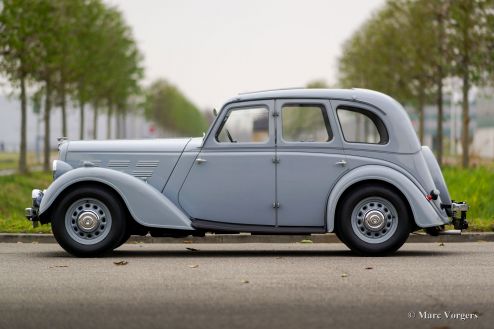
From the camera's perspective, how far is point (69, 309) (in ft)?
25.6

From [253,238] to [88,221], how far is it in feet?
9.78

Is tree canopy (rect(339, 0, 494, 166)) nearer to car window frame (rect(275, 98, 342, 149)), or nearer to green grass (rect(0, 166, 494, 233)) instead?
green grass (rect(0, 166, 494, 233))

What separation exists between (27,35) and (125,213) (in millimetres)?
18393

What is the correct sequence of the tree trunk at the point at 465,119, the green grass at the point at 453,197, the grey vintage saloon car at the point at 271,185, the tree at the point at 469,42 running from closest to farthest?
the grey vintage saloon car at the point at 271,185 < the green grass at the point at 453,197 < the tree at the point at 469,42 < the tree trunk at the point at 465,119

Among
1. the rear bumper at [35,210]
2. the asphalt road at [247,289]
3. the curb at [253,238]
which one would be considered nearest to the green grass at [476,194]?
the curb at [253,238]

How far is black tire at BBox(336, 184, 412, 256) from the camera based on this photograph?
38.3 feet

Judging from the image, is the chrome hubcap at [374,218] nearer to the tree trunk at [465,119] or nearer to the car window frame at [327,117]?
the car window frame at [327,117]

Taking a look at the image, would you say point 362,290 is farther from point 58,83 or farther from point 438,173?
point 58,83

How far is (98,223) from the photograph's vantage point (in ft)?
38.9

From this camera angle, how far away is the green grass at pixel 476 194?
15750mm

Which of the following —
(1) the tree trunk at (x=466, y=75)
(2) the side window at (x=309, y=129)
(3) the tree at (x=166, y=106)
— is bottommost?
(2) the side window at (x=309, y=129)

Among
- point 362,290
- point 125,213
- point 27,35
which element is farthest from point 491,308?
point 27,35

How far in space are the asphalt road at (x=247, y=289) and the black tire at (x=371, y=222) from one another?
0.20 meters

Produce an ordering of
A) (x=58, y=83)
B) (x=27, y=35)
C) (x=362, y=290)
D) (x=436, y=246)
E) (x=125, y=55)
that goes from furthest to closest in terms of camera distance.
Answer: (x=125, y=55), (x=58, y=83), (x=27, y=35), (x=436, y=246), (x=362, y=290)
